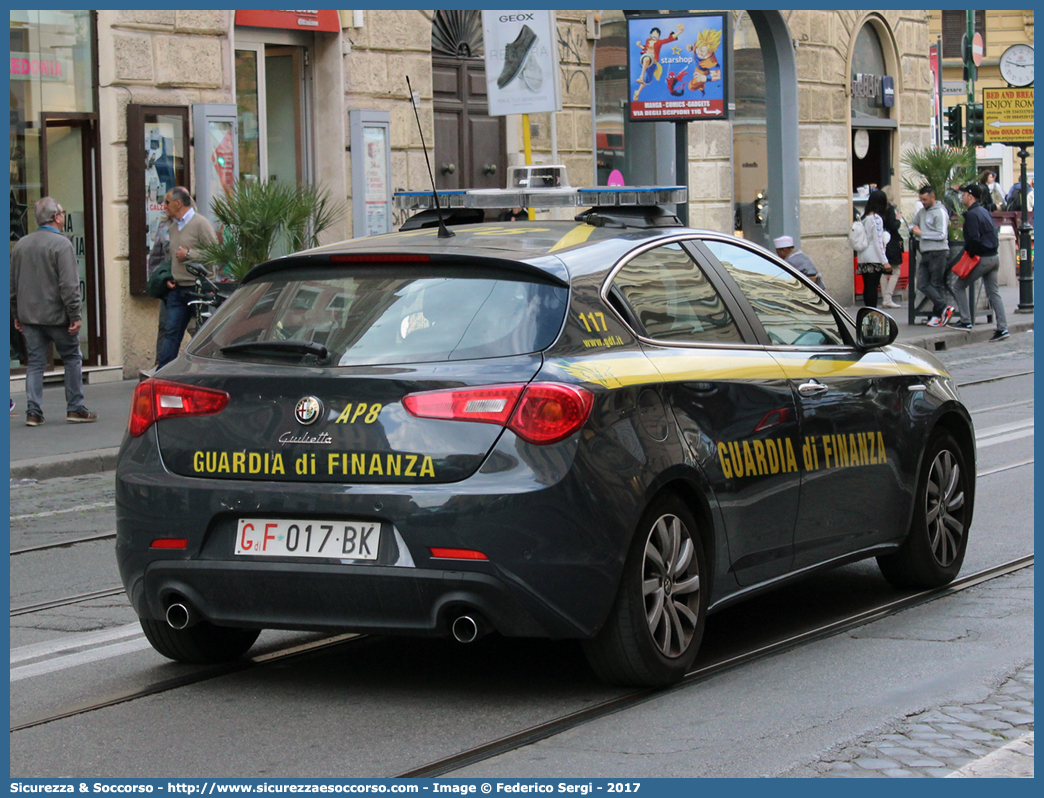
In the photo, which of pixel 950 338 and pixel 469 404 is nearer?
pixel 469 404

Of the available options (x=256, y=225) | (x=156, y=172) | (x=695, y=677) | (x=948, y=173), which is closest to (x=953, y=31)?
(x=948, y=173)

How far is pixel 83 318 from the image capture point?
16.5 m

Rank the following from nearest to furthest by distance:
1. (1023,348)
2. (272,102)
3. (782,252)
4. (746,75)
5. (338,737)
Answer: (338,737) → (782,252) → (272,102) → (1023,348) → (746,75)

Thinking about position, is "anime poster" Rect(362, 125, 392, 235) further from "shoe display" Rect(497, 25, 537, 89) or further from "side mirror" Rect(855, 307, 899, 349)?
"side mirror" Rect(855, 307, 899, 349)

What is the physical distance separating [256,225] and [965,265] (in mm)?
12064

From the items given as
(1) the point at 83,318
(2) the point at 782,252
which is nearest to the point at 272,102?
(1) the point at 83,318

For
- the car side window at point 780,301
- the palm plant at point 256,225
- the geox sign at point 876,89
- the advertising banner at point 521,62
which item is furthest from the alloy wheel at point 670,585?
the geox sign at point 876,89

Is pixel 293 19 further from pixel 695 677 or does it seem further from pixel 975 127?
pixel 695 677

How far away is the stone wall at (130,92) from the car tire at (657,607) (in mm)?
12150

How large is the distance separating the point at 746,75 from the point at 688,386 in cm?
2232

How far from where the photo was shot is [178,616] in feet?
17.5

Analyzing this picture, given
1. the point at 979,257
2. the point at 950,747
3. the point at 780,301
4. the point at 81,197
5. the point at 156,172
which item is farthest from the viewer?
the point at 979,257

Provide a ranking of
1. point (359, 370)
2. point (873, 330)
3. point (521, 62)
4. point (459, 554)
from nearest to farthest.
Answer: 1. point (459, 554)
2. point (359, 370)
3. point (873, 330)
4. point (521, 62)

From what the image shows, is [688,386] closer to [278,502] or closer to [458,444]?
[458,444]
